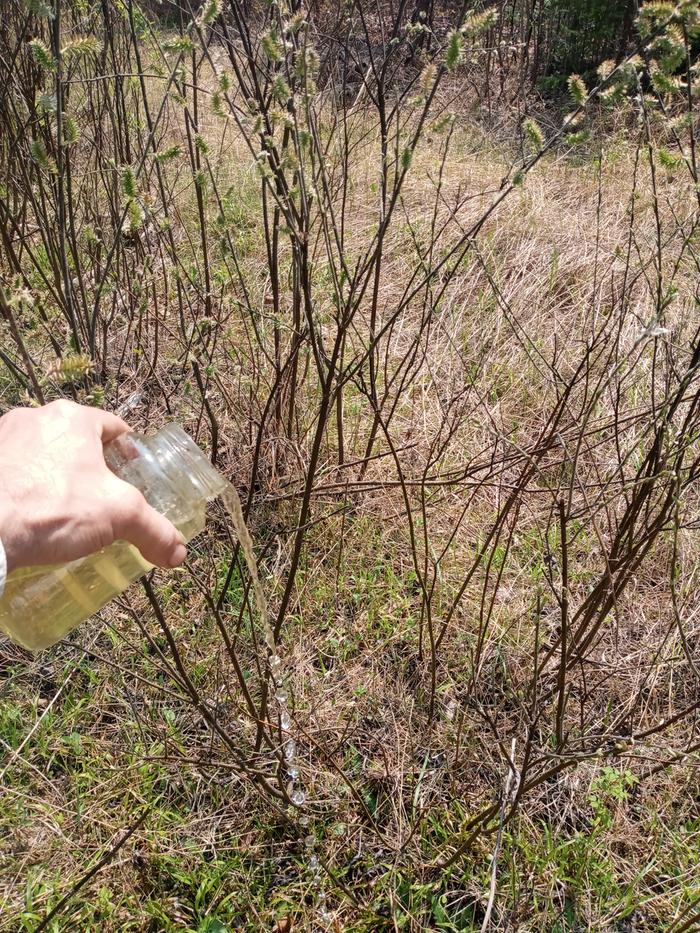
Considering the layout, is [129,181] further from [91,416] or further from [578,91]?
[578,91]

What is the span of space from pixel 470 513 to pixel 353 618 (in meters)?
0.59

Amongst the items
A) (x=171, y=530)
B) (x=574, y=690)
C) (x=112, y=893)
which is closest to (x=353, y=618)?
(x=574, y=690)

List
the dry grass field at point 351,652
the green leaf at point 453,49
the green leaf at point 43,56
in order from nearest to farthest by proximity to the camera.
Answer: the green leaf at point 43,56 < the green leaf at point 453,49 < the dry grass field at point 351,652

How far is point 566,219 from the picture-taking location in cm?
415

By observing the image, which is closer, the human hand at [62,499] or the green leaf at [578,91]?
the human hand at [62,499]

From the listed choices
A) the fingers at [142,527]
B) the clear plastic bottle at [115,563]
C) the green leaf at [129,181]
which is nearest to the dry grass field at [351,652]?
the green leaf at [129,181]

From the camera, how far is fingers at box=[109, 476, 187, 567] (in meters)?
0.88

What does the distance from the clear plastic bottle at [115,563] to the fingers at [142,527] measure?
0.12 meters

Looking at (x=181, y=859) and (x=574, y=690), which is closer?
(x=181, y=859)

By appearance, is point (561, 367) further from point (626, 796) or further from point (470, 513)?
point (626, 796)

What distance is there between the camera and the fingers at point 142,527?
88 centimetres

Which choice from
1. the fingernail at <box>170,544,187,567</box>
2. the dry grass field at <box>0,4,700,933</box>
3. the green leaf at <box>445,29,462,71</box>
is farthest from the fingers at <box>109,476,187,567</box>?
the green leaf at <box>445,29,462,71</box>

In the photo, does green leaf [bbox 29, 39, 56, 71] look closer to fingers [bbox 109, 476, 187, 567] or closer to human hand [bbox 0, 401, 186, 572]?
human hand [bbox 0, 401, 186, 572]

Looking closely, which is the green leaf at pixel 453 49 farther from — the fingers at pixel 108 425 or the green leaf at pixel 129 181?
the fingers at pixel 108 425
